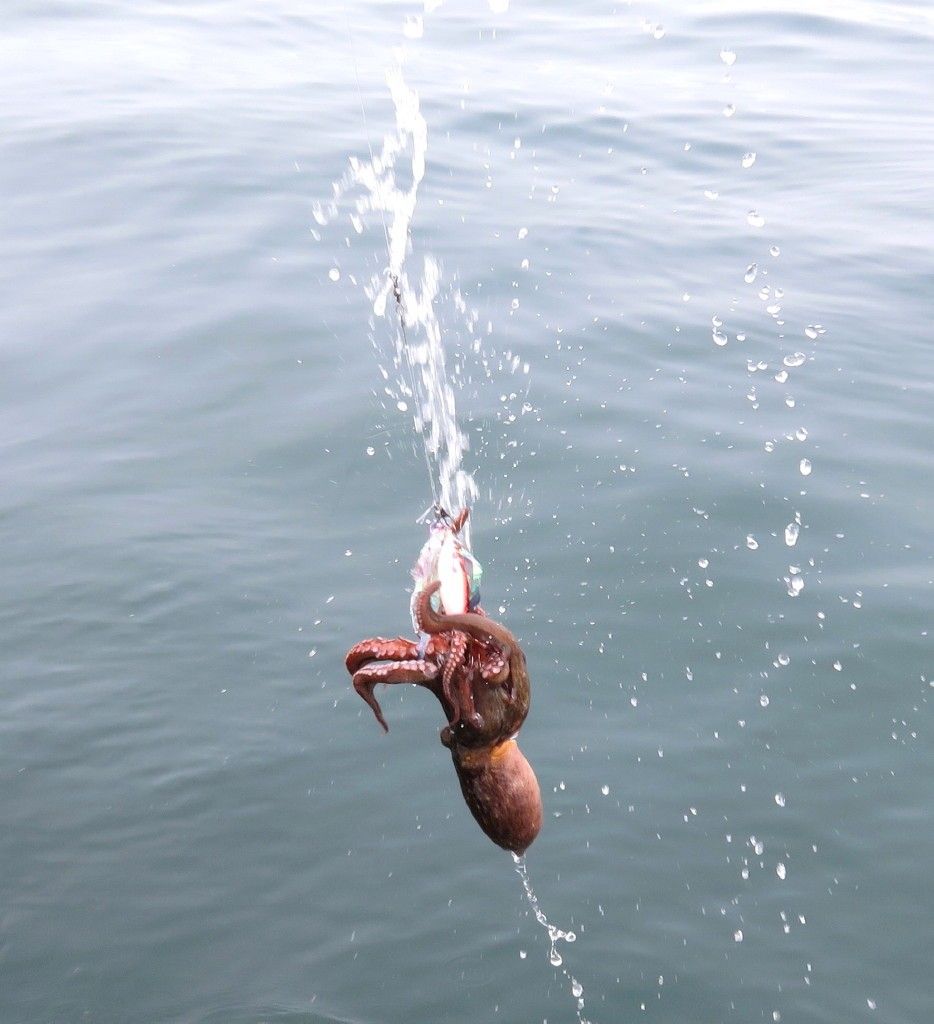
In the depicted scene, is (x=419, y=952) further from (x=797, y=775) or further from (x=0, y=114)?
(x=0, y=114)

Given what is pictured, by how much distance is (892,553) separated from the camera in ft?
29.7

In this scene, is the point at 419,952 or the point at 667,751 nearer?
the point at 419,952

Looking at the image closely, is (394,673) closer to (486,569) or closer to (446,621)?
(446,621)

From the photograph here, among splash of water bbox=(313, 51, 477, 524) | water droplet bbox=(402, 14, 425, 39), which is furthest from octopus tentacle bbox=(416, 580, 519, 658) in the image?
water droplet bbox=(402, 14, 425, 39)

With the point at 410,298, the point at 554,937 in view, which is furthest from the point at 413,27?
the point at 554,937

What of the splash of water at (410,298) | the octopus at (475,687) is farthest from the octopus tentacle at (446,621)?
the splash of water at (410,298)

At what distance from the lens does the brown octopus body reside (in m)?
3.98

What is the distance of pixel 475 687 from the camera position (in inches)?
160

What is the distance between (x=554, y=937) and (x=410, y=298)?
7.41m

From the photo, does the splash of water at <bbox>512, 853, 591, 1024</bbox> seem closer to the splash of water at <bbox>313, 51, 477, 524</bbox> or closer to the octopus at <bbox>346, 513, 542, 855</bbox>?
the splash of water at <bbox>313, 51, 477, 524</bbox>

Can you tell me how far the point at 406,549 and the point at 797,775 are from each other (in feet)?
10.1

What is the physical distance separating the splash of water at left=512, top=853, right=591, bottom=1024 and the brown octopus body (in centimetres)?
233

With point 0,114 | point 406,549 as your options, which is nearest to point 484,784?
point 406,549

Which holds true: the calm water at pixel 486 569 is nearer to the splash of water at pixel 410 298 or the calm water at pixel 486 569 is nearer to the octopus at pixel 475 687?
the splash of water at pixel 410 298
